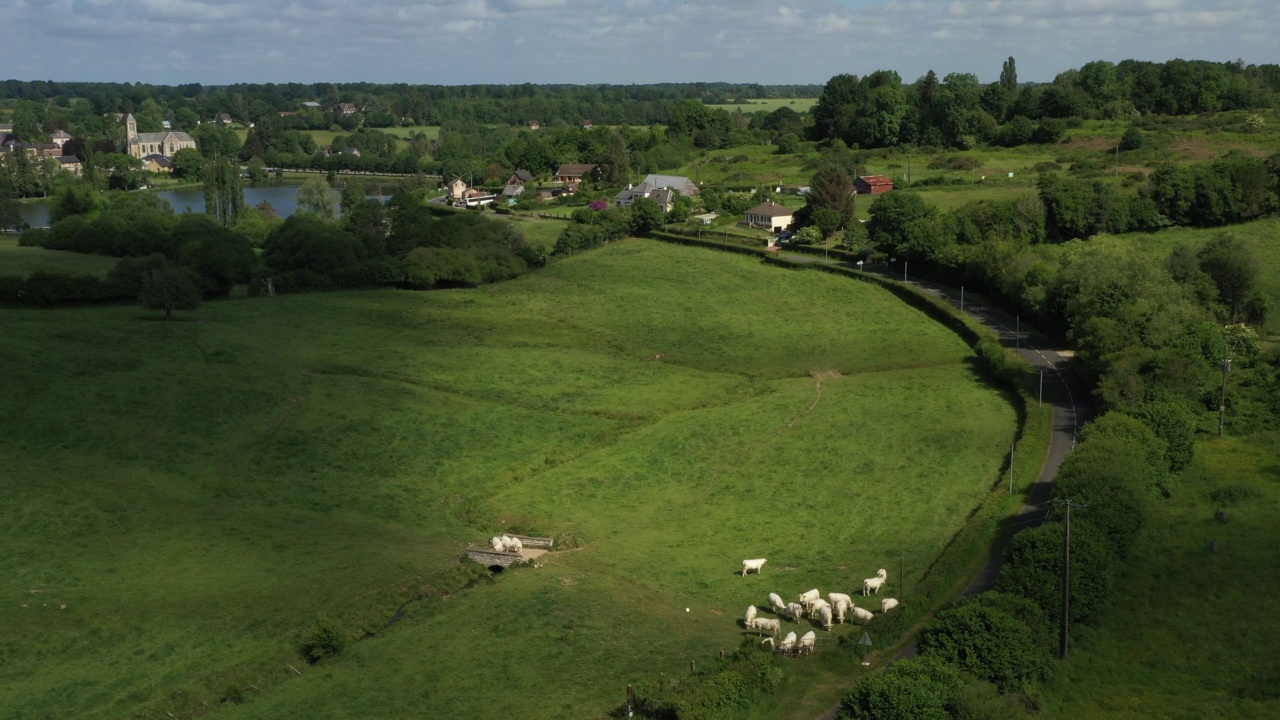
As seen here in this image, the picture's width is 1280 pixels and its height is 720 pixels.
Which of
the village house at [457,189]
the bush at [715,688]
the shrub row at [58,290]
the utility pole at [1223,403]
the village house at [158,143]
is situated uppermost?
the village house at [158,143]

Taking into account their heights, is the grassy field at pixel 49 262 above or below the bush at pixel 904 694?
above

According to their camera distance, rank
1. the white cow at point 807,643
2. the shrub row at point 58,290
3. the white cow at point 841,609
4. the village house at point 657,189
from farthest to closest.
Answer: the village house at point 657,189
the shrub row at point 58,290
the white cow at point 841,609
the white cow at point 807,643

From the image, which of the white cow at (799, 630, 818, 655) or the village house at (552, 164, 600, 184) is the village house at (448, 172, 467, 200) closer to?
the village house at (552, 164, 600, 184)

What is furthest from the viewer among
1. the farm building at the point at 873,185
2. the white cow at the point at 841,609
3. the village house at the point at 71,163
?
the village house at the point at 71,163

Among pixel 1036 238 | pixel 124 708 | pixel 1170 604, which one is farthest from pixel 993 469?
pixel 1036 238

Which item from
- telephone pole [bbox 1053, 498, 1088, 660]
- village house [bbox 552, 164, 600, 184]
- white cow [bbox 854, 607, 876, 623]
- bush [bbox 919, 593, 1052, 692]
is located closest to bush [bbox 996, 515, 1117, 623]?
telephone pole [bbox 1053, 498, 1088, 660]

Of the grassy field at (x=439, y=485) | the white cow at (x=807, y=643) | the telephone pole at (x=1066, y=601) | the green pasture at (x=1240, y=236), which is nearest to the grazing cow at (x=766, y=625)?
the grassy field at (x=439, y=485)

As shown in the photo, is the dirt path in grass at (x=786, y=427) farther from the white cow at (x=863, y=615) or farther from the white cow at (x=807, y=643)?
the white cow at (x=807, y=643)

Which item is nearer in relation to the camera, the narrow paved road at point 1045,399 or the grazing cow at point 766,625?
the grazing cow at point 766,625
